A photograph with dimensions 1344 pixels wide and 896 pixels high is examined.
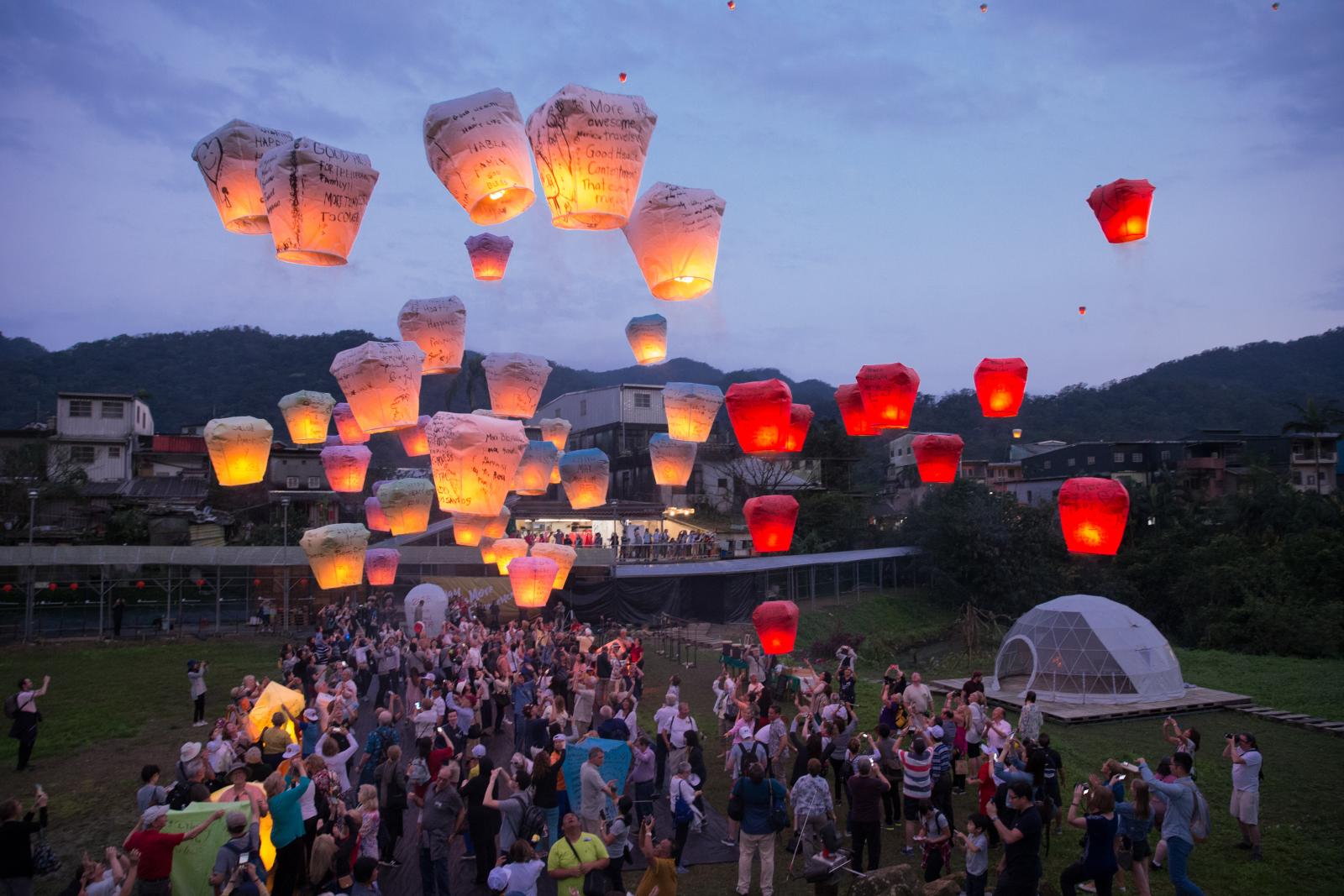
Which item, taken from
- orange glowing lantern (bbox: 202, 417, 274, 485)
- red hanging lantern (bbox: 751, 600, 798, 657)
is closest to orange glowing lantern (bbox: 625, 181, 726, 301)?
red hanging lantern (bbox: 751, 600, 798, 657)

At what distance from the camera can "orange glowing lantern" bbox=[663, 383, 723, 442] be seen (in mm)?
15328

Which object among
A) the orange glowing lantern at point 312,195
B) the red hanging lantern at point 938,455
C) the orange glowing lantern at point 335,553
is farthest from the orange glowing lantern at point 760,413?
the orange glowing lantern at point 335,553

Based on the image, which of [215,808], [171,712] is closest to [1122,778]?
[215,808]

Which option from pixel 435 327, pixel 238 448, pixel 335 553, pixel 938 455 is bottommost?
pixel 335 553

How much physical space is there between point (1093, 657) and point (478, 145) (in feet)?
A: 54.5

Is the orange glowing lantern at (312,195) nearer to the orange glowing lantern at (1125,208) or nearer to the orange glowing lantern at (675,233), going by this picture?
the orange glowing lantern at (675,233)

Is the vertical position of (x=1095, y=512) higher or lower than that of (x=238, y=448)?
lower

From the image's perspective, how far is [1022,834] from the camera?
647 cm

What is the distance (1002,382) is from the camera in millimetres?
13594

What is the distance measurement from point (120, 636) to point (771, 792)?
23548 mm

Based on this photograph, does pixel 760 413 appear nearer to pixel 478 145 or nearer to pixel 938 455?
pixel 938 455

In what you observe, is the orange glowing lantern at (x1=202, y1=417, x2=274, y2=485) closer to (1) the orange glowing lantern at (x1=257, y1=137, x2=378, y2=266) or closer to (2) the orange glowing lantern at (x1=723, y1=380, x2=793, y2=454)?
(1) the orange glowing lantern at (x1=257, y1=137, x2=378, y2=266)

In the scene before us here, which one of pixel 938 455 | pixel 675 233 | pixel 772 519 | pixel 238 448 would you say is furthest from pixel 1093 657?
pixel 238 448

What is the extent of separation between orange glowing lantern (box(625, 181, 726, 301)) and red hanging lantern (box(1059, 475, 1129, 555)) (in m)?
7.35
